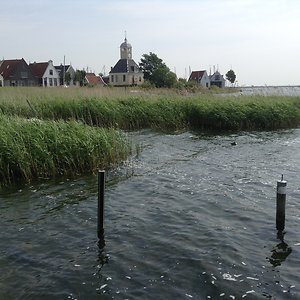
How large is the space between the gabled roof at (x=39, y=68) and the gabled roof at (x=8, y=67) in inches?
197

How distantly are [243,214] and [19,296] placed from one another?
5.36m

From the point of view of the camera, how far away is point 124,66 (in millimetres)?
102312

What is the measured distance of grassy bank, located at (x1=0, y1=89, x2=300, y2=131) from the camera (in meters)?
22.1

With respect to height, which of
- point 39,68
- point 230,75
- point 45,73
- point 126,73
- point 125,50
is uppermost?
point 125,50

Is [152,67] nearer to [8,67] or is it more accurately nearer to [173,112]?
[8,67]

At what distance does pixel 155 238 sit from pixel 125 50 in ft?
369

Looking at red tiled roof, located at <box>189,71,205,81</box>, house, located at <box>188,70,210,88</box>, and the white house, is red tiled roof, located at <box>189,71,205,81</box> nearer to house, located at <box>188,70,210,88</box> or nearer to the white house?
house, located at <box>188,70,210,88</box>

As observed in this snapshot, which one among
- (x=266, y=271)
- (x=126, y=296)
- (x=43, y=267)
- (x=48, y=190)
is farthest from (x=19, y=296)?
(x=48, y=190)

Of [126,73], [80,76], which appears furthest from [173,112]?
[126,73]

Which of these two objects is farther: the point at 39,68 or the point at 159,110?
the point at 39,68

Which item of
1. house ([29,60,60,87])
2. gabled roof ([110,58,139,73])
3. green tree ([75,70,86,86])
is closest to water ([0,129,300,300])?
house ([29,60,60,87])

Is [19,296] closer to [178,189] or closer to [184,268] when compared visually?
[184,268]

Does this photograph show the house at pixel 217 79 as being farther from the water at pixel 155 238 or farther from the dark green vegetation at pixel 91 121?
the water at pixel 155 238

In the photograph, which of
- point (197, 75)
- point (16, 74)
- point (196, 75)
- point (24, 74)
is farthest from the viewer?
point (196, 75)
